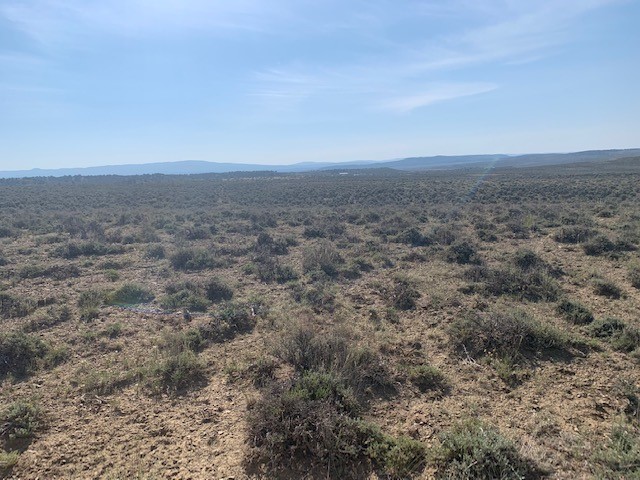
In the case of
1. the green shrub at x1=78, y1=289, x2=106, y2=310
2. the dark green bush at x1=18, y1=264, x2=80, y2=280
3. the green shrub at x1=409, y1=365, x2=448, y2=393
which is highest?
the dark green bush at x1=18, y1=264, x2=80, y2=280

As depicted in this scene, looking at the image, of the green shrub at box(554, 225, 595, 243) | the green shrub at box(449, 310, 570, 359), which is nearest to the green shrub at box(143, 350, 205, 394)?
the green shrub at box(449, 310, 570, 359)

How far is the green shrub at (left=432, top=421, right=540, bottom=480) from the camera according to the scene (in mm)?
3611

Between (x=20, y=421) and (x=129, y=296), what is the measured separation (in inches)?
205

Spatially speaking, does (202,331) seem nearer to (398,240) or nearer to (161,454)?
(161,454)

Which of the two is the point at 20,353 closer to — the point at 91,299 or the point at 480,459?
the point at 91,299

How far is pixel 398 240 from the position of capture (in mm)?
15422

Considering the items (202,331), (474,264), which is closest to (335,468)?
(202,331)

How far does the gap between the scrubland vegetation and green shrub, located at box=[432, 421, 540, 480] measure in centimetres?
2

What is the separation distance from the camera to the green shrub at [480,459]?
11.8 feet

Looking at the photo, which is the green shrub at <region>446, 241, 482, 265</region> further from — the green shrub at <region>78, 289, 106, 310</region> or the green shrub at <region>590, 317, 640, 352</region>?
the green shrub at <region>78, 289, 106, 310</region>

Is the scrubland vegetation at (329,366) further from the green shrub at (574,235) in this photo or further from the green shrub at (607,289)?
the green shrub at (574,235)

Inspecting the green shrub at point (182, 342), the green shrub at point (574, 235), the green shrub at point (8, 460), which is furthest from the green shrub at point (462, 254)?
the green shrub at point (8, 460)

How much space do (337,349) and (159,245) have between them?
11.6 m

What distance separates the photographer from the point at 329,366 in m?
5.64
